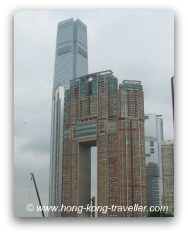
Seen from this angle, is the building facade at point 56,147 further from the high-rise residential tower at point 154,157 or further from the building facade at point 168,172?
the building facade at point 168,172

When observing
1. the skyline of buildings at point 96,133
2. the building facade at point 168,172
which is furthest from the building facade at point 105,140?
the building facade at point 168,172

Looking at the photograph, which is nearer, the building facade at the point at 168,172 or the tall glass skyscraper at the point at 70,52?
the building facade at the point at 168,172

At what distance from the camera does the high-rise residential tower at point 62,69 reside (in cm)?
277

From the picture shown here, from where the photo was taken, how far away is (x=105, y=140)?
2.79 meters

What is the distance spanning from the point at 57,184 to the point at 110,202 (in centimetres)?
39

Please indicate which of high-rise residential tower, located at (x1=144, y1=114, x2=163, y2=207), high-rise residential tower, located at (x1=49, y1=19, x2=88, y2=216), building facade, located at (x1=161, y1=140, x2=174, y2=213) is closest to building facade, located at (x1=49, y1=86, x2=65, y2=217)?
high-rise residential tower, located at (x1=49, y1=19, x2=88, y2=216)

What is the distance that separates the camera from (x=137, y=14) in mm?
2787

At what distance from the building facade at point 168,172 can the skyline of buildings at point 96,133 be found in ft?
0.11

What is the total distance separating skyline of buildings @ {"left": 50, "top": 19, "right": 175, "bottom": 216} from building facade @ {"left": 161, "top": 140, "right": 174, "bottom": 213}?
3cm

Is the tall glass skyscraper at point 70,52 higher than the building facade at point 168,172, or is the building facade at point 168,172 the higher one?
the tall glass skyscraper at point 70,52
